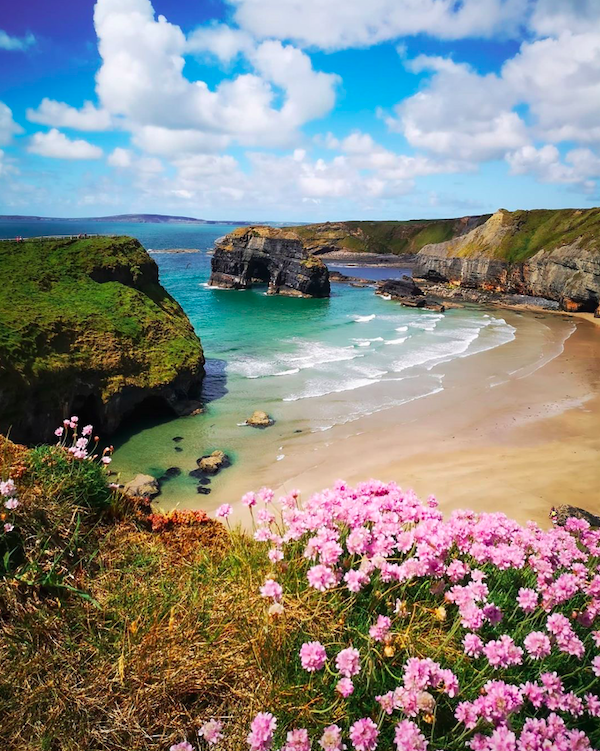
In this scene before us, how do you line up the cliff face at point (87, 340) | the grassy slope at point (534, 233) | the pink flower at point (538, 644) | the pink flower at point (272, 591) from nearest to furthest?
the pink flower at point (538, 644) < the pink flower at point (272, 591) < the cliff face at point (87, 340) < the grassy slope at point (534, 233)

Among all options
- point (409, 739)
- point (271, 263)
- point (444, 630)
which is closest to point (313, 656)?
point (409, 739)

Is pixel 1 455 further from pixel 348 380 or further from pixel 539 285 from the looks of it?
pixel 539 285

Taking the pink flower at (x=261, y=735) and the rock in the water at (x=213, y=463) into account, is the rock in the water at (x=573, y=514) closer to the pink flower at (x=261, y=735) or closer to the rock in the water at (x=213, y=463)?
the rock in the water at (x=213, y=463)

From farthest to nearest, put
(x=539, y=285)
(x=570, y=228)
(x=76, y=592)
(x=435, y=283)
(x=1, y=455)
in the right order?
(x=435, y=283) → (x=570, y=228) → (x=539, y=285) → (x=1, y=455) → (x=76, y=592)

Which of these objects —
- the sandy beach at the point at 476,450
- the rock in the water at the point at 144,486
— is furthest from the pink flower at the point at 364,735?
the rock in the water at the point at 144,486

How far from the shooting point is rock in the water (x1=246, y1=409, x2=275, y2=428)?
2244cm

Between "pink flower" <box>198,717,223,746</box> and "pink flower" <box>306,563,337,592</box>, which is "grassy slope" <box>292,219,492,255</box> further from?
"pink flower" <box>198,717,223,746</box>

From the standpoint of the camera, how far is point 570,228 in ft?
249

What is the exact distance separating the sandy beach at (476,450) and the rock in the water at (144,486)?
6.76 feet

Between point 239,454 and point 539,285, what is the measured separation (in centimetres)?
6728

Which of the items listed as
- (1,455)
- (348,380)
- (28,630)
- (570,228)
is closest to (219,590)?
(28,630)

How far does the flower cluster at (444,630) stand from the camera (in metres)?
2.95

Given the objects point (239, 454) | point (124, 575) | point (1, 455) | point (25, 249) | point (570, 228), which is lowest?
point (239, 454)

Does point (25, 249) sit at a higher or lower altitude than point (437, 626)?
higher
